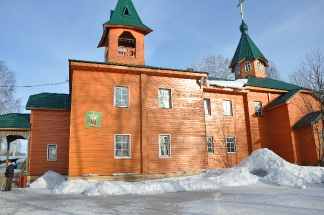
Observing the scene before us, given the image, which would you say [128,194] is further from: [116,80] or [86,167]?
[116,80]

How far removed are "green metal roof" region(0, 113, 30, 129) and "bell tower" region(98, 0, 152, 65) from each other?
21.7ft

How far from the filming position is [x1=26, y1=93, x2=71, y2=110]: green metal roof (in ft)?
50.6

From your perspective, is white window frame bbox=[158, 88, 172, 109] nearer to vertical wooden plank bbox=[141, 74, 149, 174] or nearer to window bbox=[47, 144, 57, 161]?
vertical wooden plank bbox=[141, 74, 149, 174]

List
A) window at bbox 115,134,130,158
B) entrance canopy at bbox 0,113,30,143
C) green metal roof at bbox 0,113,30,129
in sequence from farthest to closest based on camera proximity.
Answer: green metal roof at bbox 0,113,30,129 < entrance canopy at bbox 0,113,30,143 < window at bbox 115,134,130,158

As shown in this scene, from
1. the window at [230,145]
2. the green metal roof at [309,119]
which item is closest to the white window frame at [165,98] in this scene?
the window at [230,145]

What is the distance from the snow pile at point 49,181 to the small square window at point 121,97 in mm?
5311

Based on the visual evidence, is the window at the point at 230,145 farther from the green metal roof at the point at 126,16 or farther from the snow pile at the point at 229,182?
the green metal roof at the point at 126,16

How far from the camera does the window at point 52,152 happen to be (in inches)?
604

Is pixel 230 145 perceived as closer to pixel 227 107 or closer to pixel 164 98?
pixel 227 107

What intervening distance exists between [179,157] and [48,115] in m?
9.03

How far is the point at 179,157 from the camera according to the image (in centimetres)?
1448

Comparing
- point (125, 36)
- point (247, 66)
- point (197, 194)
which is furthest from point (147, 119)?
point (247, 66)

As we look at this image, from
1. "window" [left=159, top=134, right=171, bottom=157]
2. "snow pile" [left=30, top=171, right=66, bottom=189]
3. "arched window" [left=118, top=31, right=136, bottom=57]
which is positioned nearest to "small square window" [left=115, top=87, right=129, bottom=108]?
"window" [left=159, top=134, right=171, bottom=157]

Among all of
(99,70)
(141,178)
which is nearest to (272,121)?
(141,178)
